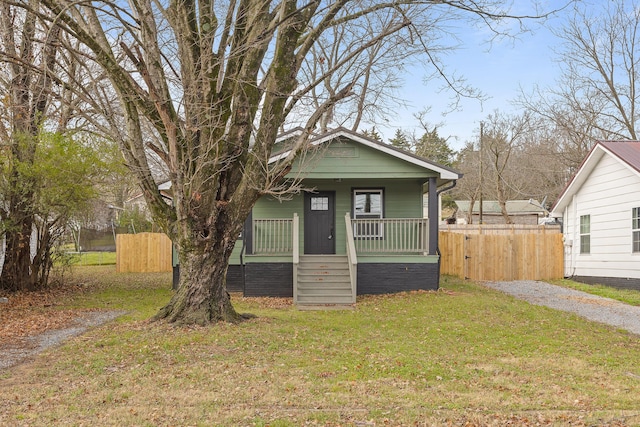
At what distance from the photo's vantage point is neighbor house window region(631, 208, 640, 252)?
14.7m

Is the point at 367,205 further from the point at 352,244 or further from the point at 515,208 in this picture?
the point at 515,208

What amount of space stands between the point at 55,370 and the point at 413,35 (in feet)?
25.8

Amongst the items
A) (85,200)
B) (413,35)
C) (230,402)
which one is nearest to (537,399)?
(230,402)

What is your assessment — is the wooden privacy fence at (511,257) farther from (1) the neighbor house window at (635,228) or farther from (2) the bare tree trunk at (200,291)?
(2) the bare tree trunk at (200,291)

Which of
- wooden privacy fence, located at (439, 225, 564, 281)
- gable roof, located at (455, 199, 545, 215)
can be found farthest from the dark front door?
gable roof, located at (455, 199, 545, 215)

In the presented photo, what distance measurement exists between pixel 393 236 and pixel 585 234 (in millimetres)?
7067

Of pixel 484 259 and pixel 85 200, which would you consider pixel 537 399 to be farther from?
pixel 484 259

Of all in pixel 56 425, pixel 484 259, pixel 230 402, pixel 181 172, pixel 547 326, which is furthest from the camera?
pixel 484 259

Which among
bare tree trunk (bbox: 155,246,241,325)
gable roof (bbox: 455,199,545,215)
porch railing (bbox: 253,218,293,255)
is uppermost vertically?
gable roof (bbox: 455,199,545,215)

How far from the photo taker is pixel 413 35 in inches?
388

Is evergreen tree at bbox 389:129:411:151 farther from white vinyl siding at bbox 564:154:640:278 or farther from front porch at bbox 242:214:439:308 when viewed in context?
front porch at bbox 242:214:439:308

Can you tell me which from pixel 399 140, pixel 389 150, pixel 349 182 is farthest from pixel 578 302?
pixel 399 140

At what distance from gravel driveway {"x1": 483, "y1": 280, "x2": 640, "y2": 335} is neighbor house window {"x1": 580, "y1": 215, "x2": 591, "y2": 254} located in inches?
72.1

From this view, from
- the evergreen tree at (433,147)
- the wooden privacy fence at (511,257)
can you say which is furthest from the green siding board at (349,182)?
the evergreen tree at (433,147)
